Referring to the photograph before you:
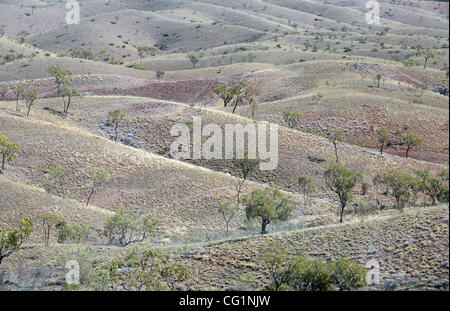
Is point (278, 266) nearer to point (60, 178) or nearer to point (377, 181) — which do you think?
point (377, 181)

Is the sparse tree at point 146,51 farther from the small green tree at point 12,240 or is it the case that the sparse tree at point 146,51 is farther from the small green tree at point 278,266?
the small green tree at point 278,266

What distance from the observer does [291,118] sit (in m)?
58.6

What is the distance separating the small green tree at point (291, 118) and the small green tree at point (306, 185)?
54.8 feet

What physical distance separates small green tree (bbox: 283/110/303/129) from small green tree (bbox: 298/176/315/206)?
16.7 metres

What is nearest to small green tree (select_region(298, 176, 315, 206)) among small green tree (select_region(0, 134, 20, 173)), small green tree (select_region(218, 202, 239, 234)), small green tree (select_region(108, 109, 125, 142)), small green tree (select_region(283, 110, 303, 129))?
small green tree (select_region(218, 202, 239, 234))

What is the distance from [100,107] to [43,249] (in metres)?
37.8

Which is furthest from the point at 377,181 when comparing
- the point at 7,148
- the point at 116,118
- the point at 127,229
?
the point at 7,148

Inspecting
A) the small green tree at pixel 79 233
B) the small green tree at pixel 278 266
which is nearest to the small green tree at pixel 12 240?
the small green tree at pixel 79 233

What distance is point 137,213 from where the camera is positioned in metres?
37.4

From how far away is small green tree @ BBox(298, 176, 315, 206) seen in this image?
136 feet

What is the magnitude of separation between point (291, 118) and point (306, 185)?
1684 cm

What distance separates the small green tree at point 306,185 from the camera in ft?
136

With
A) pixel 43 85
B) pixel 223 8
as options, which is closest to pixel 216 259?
pixel 43 85

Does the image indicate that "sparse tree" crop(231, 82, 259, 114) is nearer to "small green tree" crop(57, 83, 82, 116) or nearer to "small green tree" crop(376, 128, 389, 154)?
"small green tree" crop(376, 128, 389, 154)
